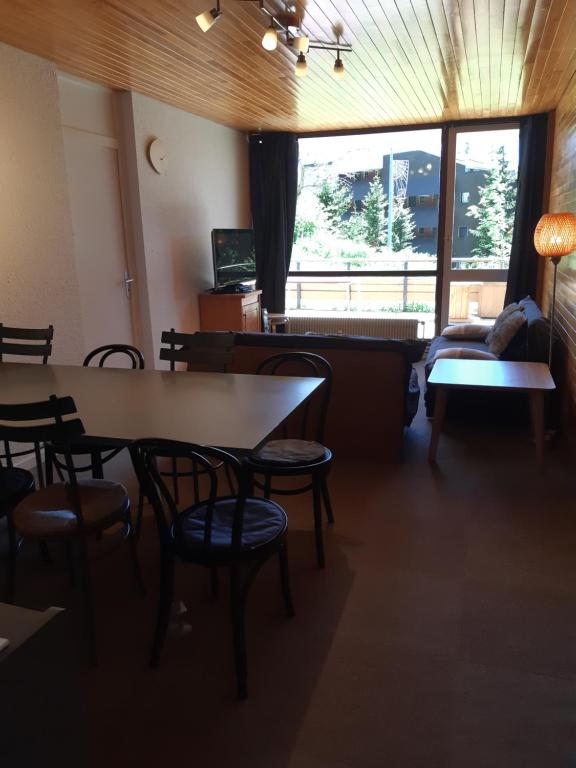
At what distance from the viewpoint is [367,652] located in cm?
200

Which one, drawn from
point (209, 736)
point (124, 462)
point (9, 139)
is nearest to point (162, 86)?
point (9, 139)

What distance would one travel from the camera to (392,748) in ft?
5.33

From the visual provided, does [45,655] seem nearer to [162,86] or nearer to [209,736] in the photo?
[209,736]

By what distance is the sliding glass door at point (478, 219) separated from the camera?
6.33 m

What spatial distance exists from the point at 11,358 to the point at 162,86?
250 cm

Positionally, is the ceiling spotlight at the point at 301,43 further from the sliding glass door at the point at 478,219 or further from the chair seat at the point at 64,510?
the sliding glass door at the point at 478,219

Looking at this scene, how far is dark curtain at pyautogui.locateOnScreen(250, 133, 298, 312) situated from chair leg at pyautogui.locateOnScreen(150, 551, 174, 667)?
545 cm

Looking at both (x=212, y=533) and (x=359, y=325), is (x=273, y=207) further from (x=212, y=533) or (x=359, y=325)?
(x=212, y=533)

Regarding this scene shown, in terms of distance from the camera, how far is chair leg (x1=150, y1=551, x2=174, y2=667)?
1.92 metres

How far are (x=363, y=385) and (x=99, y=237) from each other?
255cm

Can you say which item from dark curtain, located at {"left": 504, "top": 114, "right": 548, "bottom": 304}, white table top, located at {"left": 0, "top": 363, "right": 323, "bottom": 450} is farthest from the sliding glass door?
white table top, located at {"left": 0, "top": 363, "right": 323, "bottom": 450}

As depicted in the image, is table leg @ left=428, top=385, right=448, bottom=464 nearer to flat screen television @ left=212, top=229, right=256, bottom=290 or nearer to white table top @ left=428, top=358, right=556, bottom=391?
white table top @ left=428, top=358, right=556, bottom=391

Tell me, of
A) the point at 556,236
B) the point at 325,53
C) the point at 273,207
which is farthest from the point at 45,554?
the point at 273,207

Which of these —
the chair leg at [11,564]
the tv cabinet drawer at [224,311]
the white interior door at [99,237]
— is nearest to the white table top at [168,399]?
the chair leg at [11,564]
